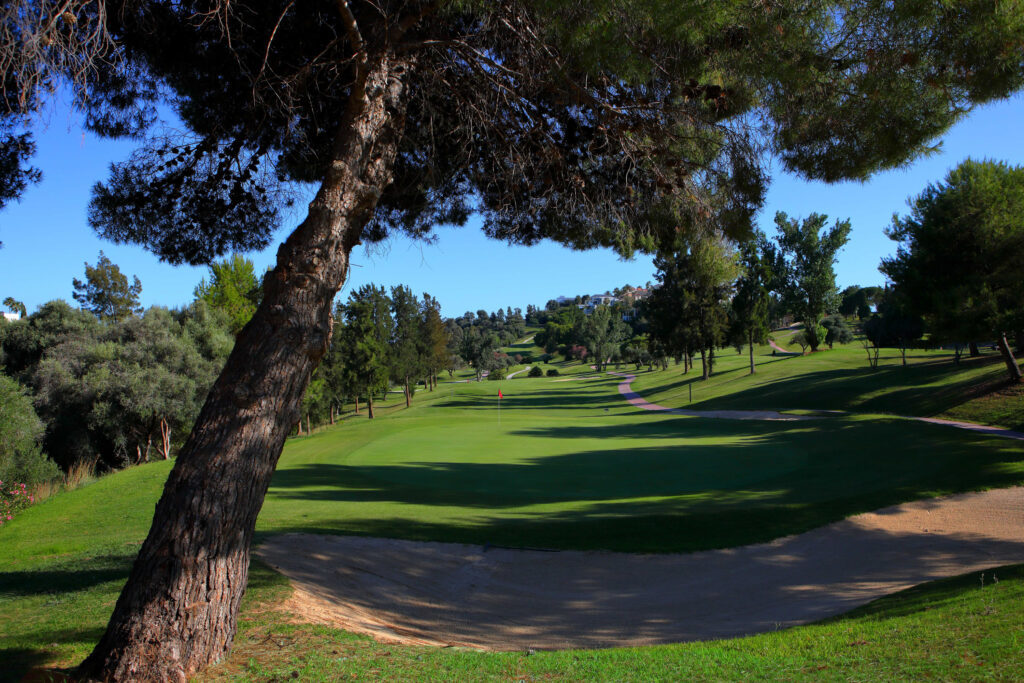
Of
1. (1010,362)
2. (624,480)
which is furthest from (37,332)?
(1010,362)

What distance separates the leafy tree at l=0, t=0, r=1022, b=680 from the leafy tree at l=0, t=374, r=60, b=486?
12991 mm

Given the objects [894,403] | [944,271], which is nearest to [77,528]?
[944,271]

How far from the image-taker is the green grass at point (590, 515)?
13.9ft

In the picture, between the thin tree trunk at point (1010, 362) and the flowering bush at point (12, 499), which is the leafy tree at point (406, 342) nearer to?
the flowering bush at point (12, 499)

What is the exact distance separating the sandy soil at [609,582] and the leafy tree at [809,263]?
4429cm

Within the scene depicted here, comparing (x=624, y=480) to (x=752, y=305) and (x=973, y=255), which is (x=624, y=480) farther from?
(x=752, y=305)

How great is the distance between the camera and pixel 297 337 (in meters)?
4.46

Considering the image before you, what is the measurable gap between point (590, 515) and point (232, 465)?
25.0ft

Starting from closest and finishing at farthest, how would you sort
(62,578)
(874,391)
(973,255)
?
(62,578), (973,255), (874,391)

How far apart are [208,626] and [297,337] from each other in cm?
198

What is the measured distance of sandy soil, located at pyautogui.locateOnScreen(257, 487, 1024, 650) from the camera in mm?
6215

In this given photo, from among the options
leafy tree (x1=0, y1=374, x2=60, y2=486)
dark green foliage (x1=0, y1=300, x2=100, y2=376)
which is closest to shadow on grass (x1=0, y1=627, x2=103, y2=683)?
leafy tree (x1=0, y1=374, x2=60, y2=486)

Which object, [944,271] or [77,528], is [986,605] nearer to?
[77,528]

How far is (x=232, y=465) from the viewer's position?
4039 mm
